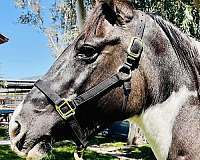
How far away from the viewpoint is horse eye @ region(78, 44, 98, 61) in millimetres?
1961

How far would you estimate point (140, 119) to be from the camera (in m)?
1.97

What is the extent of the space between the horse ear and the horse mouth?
2.18 feet

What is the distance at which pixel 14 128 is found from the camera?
191cm

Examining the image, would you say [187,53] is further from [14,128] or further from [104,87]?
[14,128]

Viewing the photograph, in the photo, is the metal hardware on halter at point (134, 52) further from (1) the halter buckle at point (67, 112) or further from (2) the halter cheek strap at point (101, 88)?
(1) the halter buckle at point (67, 112)

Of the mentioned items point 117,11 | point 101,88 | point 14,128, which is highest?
point 117,11

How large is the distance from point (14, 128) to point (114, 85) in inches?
20.4

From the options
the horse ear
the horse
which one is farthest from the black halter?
the horse ear

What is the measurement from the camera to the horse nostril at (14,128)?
1.91m

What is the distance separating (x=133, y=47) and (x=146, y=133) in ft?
1.38

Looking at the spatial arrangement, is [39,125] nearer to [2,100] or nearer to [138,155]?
[138,155]

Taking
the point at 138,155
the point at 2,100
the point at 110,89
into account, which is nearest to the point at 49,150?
the point at 110,89

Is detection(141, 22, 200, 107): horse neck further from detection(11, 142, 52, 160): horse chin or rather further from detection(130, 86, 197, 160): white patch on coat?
detection(11, 142, 52, 160): horse chin

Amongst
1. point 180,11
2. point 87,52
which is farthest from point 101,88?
point 180,11
